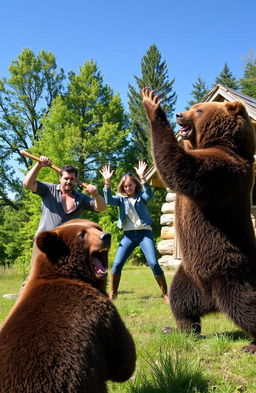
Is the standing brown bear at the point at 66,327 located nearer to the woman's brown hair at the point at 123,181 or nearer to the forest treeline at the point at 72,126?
the woman's brown hair at the point at 123,181

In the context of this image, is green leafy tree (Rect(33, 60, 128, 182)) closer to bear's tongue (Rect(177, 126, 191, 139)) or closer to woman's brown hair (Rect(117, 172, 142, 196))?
woman's brown hair (Rect(117, 172, 142, 196))

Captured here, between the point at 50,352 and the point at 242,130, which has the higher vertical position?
the point at 242,130

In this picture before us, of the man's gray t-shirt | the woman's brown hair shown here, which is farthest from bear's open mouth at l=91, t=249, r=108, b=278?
the woman's brown hair

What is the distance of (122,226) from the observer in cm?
838

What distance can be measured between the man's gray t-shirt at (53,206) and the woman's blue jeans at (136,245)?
208 centimetres

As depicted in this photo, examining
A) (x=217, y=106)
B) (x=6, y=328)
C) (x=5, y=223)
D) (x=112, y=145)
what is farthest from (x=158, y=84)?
(x=6, y=328)

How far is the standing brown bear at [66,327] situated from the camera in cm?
234

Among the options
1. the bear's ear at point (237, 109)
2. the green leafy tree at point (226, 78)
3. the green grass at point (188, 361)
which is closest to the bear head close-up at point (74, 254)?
the green grass at point (188, 361)

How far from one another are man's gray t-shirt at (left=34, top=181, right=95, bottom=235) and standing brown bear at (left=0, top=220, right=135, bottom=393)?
8.86 ft

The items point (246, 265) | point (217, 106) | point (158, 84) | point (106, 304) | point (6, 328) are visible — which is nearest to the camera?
point (6, 328)

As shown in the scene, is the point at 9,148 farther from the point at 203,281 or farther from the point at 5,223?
the point at 203,281

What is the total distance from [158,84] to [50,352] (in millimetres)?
45175

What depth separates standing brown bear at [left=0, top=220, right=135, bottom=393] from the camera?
234cm

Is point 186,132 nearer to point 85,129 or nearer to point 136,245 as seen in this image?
point 136,245
